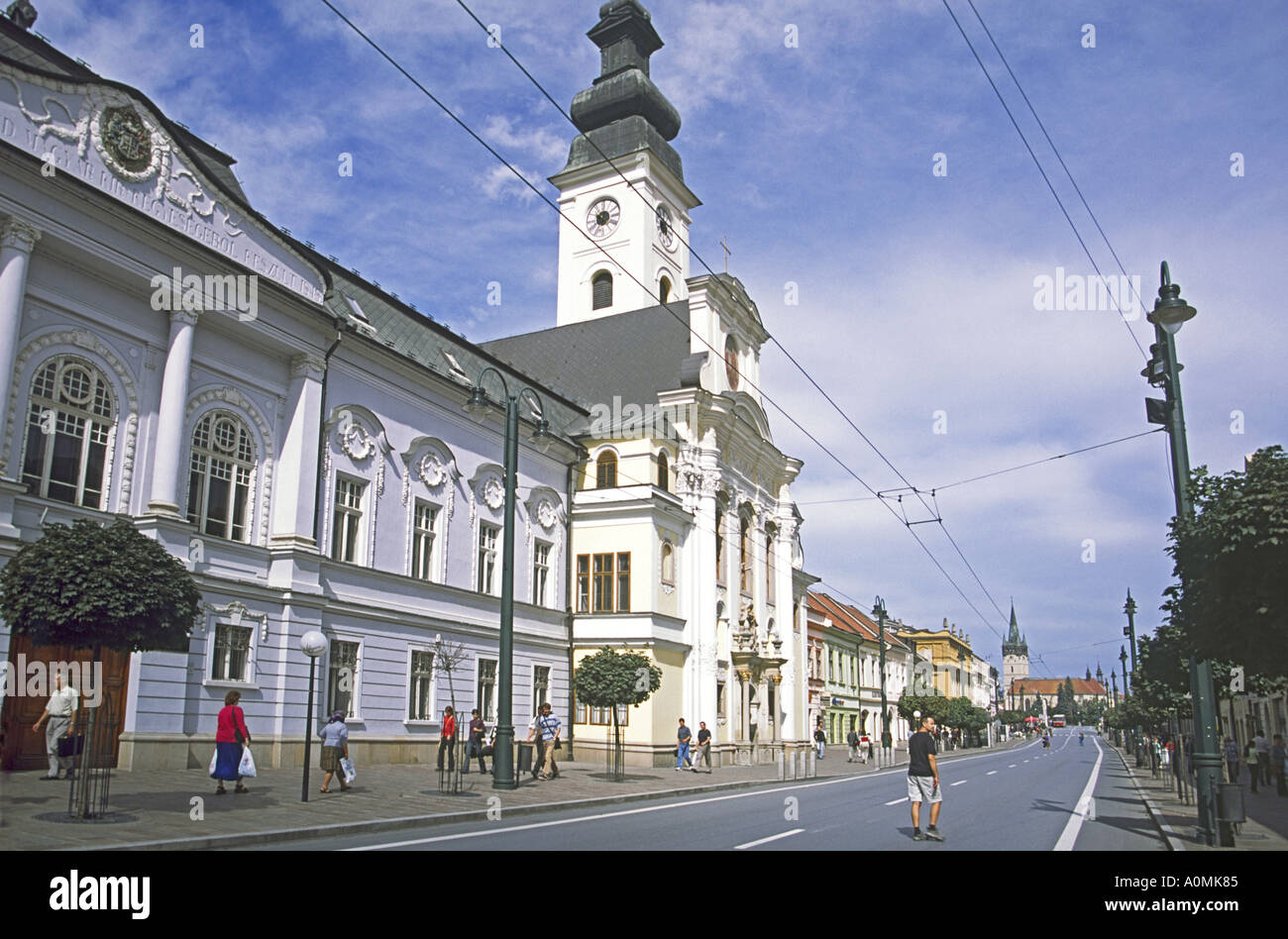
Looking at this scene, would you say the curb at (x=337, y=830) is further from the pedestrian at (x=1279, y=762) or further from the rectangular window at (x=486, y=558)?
the pedestrian at (x=1279, y=762)

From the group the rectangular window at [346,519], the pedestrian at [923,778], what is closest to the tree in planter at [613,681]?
the rectangular window at [346,519]

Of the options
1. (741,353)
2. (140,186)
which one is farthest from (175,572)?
(741,353)

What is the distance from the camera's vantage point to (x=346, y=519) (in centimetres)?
2720

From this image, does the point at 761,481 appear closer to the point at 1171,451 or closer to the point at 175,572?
the point at 1171,451

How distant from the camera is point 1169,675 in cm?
2859

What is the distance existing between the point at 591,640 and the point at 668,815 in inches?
783

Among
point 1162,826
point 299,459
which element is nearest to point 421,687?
point 299,459

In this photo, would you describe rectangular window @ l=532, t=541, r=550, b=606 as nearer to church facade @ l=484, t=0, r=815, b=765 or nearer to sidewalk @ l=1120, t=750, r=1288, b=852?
church facade @ l=484, t=0, r=815, b=765

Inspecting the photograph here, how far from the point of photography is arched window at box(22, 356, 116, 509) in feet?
63.4

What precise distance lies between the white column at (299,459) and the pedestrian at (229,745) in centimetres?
779

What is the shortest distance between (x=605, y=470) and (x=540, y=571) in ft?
17.3

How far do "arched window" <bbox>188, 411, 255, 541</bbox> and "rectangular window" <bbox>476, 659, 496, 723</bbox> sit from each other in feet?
33.8

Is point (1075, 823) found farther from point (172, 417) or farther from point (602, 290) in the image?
point (602, 290)

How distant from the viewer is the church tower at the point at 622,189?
56.6 m
